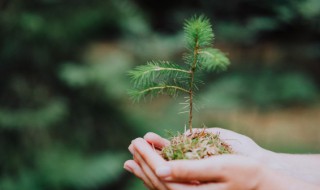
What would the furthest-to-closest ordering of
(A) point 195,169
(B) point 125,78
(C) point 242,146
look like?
(B) point 125,78
(C) point 242,146
(A) point 195,169

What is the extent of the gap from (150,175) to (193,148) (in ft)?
0.35

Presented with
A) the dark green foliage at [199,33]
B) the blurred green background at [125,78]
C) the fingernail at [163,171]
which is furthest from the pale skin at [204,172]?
the blurred green background at [125,78]

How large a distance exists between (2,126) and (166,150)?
191 centimetres

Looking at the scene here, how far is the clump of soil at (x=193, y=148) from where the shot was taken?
2.97 ft

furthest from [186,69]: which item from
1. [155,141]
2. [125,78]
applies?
[125,78]

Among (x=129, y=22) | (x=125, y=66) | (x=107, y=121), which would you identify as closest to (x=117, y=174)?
(x=107, y=121)

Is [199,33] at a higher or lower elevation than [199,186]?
higher

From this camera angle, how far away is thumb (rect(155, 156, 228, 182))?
2.66 feet

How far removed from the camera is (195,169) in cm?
81

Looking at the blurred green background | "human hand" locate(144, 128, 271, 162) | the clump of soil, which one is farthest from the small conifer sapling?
the blurred green background

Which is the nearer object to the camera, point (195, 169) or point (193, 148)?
point (195, 169)

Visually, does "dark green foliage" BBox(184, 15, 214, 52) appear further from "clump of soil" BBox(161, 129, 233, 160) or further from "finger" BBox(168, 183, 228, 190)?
"finger" BBox(168, 183, 228, 190)

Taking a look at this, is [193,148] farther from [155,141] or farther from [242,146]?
[242,146]

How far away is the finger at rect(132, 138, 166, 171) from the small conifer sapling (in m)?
0.05
